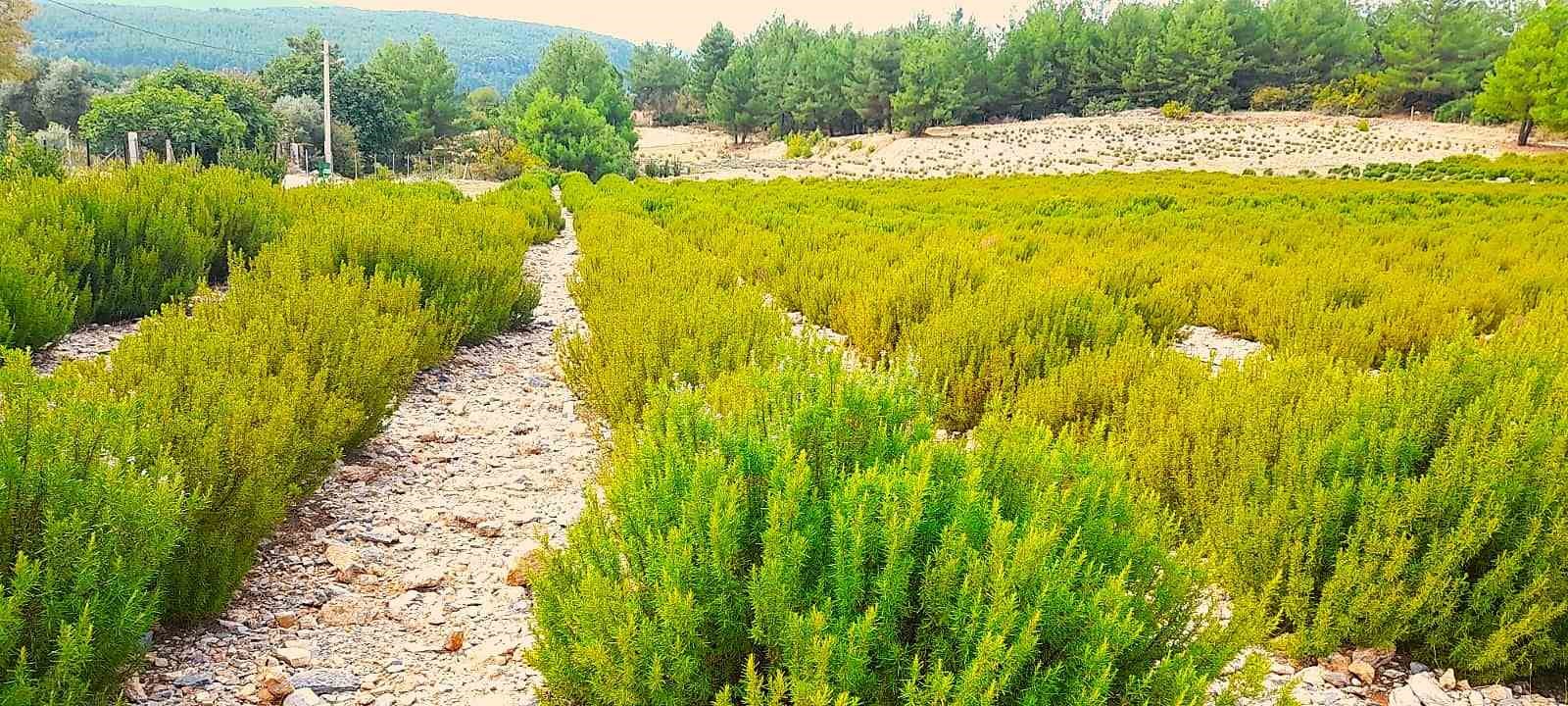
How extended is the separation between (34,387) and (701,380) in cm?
256

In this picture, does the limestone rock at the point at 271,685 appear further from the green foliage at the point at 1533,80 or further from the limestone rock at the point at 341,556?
the green foliage at the point at 1533,80

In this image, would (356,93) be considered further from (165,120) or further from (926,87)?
(926,87)

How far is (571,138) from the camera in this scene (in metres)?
42.2

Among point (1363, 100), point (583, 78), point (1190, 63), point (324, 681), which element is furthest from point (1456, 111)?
point (324, 681)

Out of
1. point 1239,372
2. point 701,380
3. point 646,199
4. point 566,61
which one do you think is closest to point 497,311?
point 701,380

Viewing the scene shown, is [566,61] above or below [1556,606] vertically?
above

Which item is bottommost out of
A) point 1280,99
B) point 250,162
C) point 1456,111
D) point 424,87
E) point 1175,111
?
point 250,162

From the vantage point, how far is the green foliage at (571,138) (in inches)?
1661

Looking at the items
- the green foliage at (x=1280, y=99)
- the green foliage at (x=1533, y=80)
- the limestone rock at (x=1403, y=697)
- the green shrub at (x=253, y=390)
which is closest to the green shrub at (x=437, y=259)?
the green shrub at (x=253, y=390)

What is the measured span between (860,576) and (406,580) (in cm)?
207

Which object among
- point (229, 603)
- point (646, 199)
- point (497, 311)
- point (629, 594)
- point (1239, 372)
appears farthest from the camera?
point (646, 199)

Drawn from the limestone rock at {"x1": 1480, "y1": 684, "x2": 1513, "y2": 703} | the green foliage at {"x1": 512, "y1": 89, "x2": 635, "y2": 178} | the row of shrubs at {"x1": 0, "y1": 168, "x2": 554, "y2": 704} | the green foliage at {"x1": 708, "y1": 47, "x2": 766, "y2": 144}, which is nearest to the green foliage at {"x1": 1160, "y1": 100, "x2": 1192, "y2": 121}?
the green foliage at {"x1": 708, "y1": 47, "x2": 766, "y2": 144}

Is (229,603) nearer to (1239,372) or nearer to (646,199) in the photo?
(1239,372)

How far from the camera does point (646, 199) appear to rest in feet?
55.7
